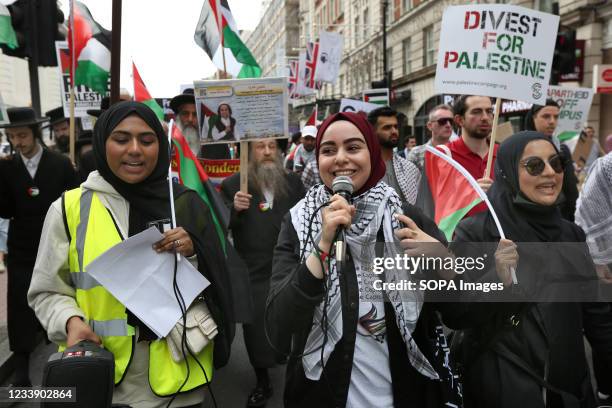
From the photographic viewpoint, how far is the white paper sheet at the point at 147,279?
2164 millimetres

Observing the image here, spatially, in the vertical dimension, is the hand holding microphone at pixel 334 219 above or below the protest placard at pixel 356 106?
below

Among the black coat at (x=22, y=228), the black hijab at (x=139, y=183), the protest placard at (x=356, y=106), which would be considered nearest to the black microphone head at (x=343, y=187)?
the black hijab at (x=139, y=183)

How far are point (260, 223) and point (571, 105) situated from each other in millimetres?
6778

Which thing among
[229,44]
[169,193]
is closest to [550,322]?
[169,193]

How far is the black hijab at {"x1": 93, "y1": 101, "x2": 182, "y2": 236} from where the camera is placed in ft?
7.70

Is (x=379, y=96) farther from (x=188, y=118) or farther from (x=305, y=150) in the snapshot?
(x=188, y=118)

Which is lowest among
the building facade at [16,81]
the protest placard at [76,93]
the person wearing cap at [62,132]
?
the person wearing cap at [62,132]

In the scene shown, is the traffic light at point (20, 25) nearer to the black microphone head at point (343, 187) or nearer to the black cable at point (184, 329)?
the black cable at point (184, 329)

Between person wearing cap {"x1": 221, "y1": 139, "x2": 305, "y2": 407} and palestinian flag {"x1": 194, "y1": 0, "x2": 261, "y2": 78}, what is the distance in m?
1.27

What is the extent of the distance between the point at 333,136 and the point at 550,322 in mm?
1229

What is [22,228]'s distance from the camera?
445 cm

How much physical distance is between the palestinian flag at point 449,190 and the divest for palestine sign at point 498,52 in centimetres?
134

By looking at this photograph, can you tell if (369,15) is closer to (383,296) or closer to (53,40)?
(53,40)

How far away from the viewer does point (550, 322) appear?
7.32ft
